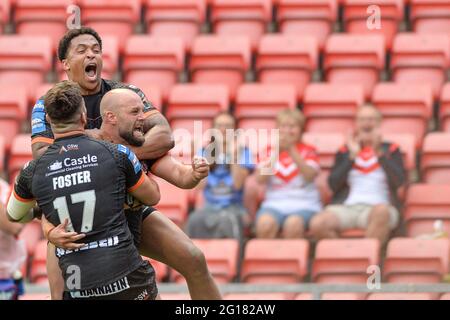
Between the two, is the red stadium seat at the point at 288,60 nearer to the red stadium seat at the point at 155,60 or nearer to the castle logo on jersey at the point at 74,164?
the red stadium seat at the point at 155,60

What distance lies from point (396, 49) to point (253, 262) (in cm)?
298

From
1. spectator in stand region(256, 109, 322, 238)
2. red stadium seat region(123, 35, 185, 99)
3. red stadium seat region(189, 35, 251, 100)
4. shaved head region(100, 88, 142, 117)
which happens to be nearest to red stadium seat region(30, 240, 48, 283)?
spectator in stand region(256, 109, 322, 238)

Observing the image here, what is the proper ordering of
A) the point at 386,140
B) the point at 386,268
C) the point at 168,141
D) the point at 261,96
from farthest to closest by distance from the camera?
the point at 261,96 < the point at 386,140 < the point at 386,268 < the point at 168,141

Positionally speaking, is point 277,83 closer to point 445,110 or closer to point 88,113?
point 445,110

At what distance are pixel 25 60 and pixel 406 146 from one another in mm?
3806

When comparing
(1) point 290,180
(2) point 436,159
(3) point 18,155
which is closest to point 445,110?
(2) point 436,159

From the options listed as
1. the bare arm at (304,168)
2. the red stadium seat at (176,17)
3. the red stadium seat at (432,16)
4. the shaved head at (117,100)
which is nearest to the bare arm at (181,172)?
the shaved head at (117,100)

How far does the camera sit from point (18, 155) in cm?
1247

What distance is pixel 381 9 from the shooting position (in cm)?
1359

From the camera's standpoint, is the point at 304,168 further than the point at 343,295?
Yes

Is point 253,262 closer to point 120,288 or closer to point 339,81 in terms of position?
point 339,81

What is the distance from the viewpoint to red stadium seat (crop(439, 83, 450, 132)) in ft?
41.2

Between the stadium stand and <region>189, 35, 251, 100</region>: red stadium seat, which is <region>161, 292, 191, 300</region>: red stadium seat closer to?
the stadium stand
